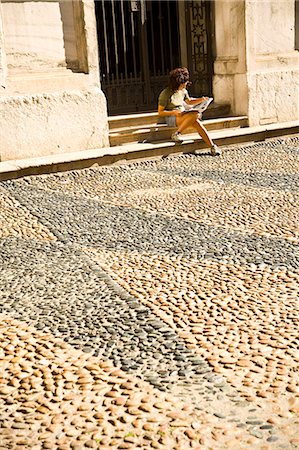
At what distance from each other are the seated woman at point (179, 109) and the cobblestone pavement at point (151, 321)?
258 cm

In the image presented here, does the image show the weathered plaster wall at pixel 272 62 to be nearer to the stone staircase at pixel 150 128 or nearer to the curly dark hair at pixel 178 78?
the stone staircase at pixel 150 128

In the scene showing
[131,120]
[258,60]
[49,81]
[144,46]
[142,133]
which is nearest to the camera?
[49,81]

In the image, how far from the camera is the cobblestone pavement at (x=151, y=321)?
8.72 ft

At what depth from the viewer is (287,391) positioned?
2838 millimetres

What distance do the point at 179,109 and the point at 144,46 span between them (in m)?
2.02

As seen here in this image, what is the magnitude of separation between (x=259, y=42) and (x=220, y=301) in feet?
25.6

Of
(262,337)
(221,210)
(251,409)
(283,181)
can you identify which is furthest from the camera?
(283,181)

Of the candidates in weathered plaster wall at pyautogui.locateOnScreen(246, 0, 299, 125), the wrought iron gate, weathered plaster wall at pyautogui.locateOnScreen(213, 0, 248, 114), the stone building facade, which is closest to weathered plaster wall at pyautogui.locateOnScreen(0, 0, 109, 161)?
the stone building facade

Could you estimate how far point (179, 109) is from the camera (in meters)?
9.41

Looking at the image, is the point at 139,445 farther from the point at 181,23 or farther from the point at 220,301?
the point at 181,23

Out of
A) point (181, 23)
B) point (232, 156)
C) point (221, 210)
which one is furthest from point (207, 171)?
point (181, 23)

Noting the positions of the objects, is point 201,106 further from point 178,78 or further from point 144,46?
point 144,46

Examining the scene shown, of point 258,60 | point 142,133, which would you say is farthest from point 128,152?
point 258,60

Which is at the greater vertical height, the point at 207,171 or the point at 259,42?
the point at 259,42
